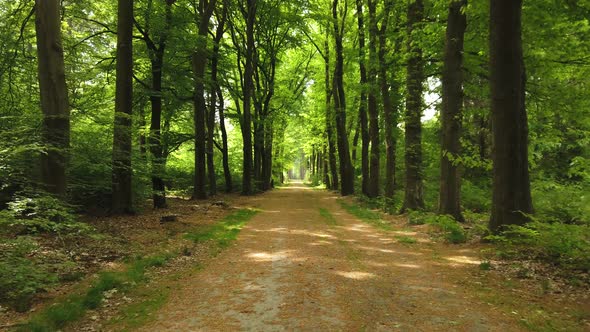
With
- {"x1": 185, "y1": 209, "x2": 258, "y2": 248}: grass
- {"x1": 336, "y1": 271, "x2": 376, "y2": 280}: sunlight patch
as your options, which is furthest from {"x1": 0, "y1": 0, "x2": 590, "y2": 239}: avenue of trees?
{"x1": 336, "y1": 271, "x2": 376, "y2": 280}: sunlight patch

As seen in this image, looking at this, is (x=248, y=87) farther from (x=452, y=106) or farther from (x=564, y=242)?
(x=564, y=242)

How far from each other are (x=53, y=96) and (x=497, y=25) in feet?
31.9

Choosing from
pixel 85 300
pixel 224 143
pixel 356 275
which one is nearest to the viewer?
pixel 85 300

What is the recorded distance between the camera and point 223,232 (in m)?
11.5

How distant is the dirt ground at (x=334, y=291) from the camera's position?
4.95m

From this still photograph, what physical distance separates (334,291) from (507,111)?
528 centimetres

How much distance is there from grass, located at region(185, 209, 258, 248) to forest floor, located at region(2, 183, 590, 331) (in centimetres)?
103

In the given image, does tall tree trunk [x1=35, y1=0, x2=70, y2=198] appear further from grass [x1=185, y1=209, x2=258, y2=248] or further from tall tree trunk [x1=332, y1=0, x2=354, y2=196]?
tall tree trunk [x1=332, y1=0, x2=354, y2=196]

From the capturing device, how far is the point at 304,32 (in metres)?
28.9

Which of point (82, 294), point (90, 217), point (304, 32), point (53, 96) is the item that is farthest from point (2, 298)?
point (304, 32)

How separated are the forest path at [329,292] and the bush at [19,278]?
1707mm

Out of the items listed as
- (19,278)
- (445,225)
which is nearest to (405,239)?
(445,225)

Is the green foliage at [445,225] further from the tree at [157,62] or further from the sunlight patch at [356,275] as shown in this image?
the tree at [157,62]

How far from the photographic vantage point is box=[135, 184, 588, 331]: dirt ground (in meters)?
4.95
